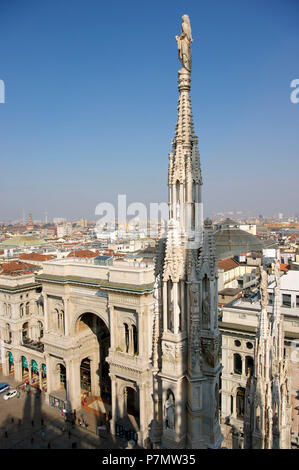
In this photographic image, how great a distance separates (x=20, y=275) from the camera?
1682 inches

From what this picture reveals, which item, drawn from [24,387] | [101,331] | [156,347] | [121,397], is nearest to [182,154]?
[156,347]

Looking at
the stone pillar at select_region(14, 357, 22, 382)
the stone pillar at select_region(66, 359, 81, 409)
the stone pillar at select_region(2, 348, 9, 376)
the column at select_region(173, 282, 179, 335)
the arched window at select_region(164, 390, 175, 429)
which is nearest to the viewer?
the column at select_region(173, 282, 179, 335)

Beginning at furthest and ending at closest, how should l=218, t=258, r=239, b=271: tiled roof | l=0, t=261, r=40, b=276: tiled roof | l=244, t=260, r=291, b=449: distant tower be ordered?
l=218, t=258, r=239, b=271: tiled roof
l=0, t=261, r=40, b=276: tiled roof
l=244, t=260, r=291, b=449: distant tower

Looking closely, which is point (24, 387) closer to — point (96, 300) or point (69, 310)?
point (69, 310)

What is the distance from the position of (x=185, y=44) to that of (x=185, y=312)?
957 centimetres

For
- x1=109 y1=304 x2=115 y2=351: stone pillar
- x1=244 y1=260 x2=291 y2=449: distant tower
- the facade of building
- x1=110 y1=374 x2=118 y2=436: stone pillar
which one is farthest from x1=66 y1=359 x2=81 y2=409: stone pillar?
x1=244 y1=260 x2=291 y2=449: distant tower

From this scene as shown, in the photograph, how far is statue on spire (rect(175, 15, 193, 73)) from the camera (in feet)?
37.5

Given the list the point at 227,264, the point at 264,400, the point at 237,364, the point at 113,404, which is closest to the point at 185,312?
the point at 264,400

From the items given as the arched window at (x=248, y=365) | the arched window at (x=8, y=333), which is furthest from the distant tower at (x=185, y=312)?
the arched window at (x=8, y=333)

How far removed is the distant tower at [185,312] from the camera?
35.8 feet

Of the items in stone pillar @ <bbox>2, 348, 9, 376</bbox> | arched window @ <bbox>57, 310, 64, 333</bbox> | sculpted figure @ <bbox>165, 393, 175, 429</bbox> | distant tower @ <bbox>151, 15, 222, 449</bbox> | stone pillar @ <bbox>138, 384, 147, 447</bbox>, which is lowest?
stone pillar @ <bbox>2, 348, 9, 376</bbox>

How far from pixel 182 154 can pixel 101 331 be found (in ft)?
98.4

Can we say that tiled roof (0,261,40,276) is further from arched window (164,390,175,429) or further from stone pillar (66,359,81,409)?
arched window (164,390,175,429)

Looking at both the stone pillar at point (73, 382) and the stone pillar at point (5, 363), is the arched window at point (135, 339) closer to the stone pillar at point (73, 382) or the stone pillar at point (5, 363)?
the stone pillar at point (73, 382)
